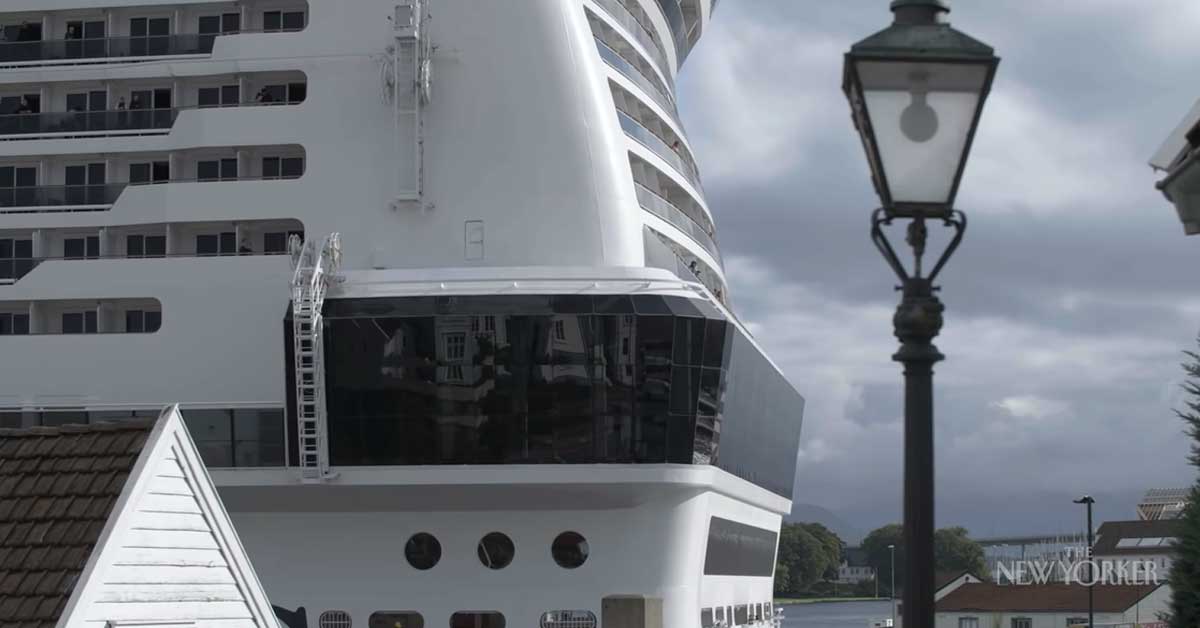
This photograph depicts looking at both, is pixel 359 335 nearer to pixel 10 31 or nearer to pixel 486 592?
pixel 486 592

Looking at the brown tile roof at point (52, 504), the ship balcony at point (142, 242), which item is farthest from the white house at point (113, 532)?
the ship balcony at point (142, 242)

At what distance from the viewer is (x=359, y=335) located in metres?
35.6

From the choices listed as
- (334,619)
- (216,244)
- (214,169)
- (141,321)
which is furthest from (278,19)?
(334,619)

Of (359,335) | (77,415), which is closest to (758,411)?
(359,335)

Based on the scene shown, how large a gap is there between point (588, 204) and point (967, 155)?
31339 millimetres

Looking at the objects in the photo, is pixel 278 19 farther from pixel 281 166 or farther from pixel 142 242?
pixel 142 242

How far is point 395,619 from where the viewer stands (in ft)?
119

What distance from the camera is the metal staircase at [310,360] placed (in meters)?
35.2

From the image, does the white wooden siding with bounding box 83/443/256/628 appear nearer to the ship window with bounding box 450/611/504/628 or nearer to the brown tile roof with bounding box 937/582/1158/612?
the ship window with bounding box 450/611/504/628

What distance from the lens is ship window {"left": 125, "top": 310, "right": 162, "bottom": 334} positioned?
129 feet

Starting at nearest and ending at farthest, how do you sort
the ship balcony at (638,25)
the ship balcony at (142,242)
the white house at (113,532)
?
the white house at (113,532), the ship balcony at (142,242), the ship balcony at (638,25)

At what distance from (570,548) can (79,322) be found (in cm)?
1166

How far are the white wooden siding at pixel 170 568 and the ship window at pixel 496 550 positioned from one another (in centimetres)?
2285

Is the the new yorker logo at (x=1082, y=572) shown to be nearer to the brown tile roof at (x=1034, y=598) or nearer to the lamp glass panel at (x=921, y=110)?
the brown tile roof at (x=1034, y=598)
